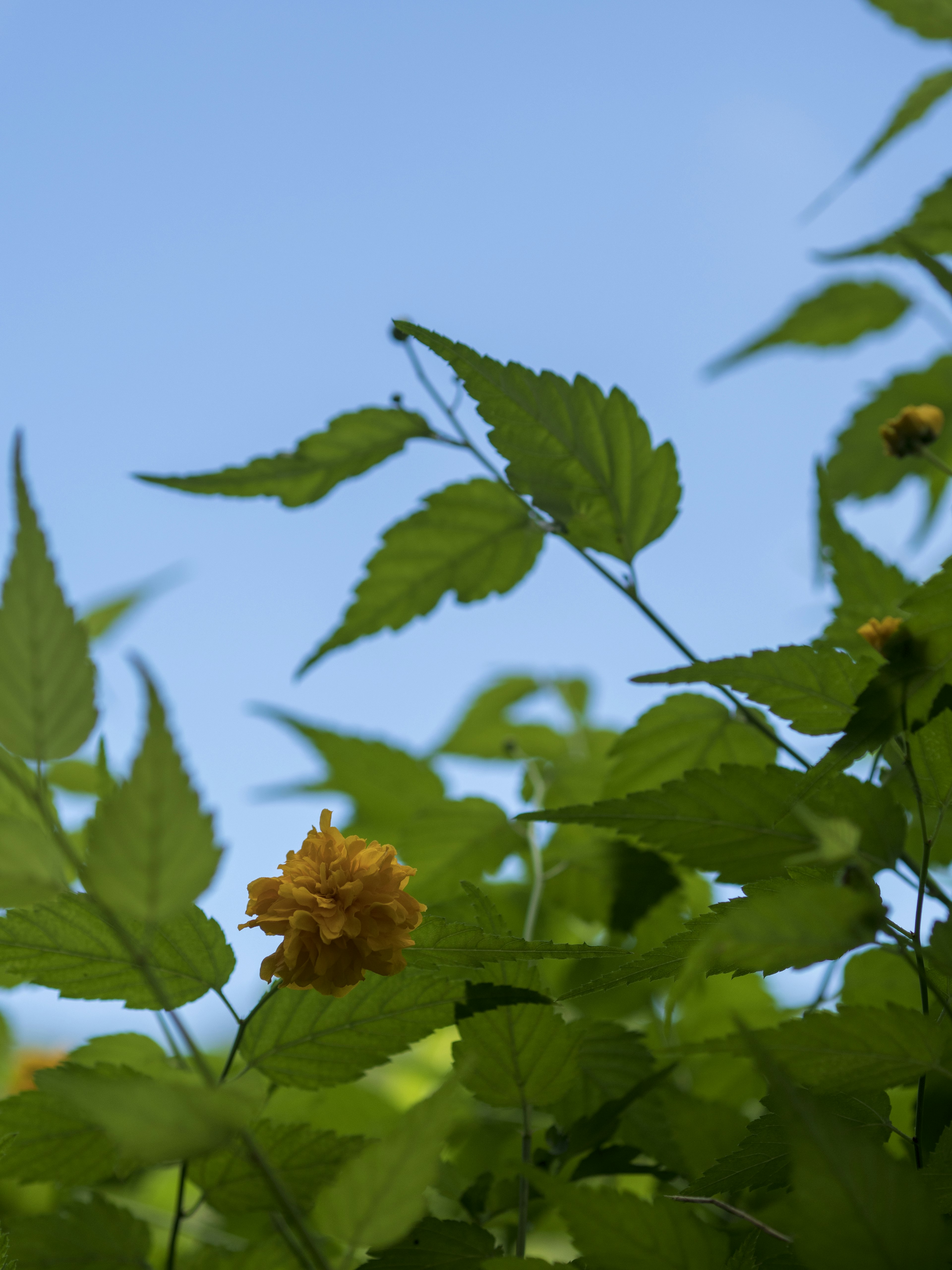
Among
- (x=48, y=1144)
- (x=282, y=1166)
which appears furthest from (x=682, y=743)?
(x=48, y=1144)

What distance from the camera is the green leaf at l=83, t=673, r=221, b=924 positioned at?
308 millimetres

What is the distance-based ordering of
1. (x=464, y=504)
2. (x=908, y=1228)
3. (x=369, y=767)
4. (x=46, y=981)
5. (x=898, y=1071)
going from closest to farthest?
1. (x=908, y=1228)
2. (x=898, y=1071)
3. (x=46, y=981)
4. (x=464, y=504)
5. (x=369, y=767)

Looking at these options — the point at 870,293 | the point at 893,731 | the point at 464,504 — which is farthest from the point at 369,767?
the point at 870,293

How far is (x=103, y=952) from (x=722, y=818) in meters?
0.37

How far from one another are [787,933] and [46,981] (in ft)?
1.29

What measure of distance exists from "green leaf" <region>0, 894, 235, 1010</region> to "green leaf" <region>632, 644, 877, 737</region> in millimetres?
312

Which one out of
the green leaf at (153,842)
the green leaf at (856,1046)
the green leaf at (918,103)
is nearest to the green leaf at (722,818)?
the green leaf at (856,1046)

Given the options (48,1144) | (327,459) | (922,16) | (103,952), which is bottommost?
(48,1144)

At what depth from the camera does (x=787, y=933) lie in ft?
1.15

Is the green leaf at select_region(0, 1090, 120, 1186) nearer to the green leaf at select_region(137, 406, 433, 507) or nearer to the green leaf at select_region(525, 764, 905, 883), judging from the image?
the green leaf at select_region(525, 764, 905, 883)

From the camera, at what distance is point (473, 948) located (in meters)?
0.48

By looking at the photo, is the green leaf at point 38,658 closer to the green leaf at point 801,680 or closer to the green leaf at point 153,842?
the green leaf at point 153,842

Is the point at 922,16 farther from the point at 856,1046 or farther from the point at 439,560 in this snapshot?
the point at 856,1046

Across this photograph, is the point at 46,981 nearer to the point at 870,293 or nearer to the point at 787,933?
the point at 787,933
